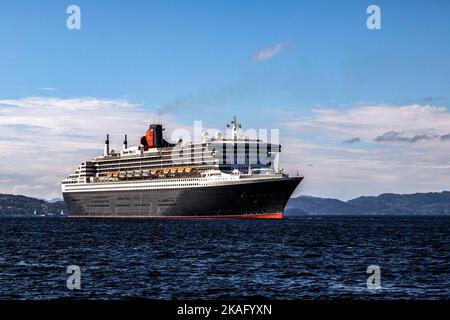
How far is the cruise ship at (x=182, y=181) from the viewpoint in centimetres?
11975

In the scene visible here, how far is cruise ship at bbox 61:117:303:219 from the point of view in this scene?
Result: 119750 millimetres

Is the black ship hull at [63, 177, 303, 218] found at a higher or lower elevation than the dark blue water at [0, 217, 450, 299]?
higher

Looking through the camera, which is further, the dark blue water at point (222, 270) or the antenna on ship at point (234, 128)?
the antenna on ship at point (234, 128)

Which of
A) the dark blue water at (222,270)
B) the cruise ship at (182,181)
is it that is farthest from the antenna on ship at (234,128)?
the dark blue water at (222,270)

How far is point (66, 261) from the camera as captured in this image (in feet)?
151

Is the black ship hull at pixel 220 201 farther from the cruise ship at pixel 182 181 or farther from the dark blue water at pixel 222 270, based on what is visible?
the dark blue water at pixel 222 270

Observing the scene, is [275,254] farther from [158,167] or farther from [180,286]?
[158,167]

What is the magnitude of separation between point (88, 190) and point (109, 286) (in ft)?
409

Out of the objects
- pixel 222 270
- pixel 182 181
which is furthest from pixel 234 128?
pixel 222 270

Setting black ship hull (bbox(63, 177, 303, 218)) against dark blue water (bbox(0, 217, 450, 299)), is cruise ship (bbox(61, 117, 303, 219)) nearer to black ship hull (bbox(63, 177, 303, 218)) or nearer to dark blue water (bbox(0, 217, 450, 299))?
black ship hull (bbox(63, 177, 303, 218))

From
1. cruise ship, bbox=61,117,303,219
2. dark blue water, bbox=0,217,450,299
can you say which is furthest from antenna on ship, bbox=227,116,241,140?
dark blue water, bbox=0,217,450,299

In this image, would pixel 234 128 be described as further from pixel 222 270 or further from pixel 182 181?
pixel 222 270

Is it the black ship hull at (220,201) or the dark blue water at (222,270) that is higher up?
the black ship hull at (220,201)
